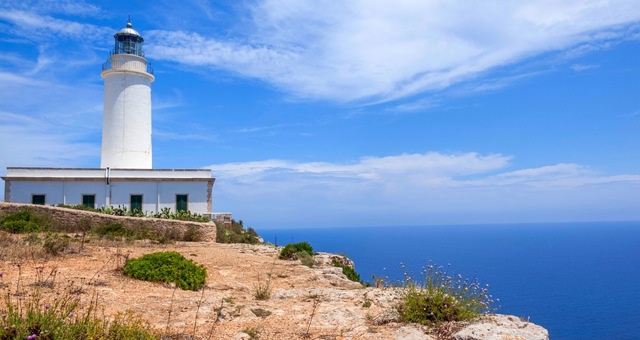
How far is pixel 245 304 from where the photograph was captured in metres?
7.96

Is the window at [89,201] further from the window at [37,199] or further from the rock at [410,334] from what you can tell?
the rock at [410,334]

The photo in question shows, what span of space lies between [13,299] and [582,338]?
50.7 metres

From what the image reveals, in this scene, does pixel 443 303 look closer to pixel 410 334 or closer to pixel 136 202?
pixel 410 334

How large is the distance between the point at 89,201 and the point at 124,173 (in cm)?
261

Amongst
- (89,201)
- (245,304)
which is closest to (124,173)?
(89,201)

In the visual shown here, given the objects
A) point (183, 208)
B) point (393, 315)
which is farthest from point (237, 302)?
point (183, 208)

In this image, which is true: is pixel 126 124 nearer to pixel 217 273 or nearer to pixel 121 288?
pixel 217 273

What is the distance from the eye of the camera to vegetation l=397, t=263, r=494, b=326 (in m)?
6.36

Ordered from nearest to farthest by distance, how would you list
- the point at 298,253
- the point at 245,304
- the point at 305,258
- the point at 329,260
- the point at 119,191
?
the point at 245,304 → the point at 305,258 → the point at 298,253 → the point at 329,260 → the point at 119,191

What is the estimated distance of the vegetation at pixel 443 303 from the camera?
636 centimetres

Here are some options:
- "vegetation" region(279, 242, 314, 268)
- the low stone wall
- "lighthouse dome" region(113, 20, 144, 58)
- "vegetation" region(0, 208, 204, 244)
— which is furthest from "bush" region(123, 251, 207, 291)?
"lighthouse dome" region(113, 20, 144, 58)

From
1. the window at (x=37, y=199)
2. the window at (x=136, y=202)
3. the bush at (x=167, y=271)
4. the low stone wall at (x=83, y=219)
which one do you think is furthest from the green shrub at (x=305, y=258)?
the window at (x=37, y=199)

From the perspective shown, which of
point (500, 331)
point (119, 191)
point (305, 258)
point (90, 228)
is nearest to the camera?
point (500, 331)

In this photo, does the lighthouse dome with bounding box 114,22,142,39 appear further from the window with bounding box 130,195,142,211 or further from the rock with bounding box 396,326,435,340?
the rock with bounding box 396,326,435,340
